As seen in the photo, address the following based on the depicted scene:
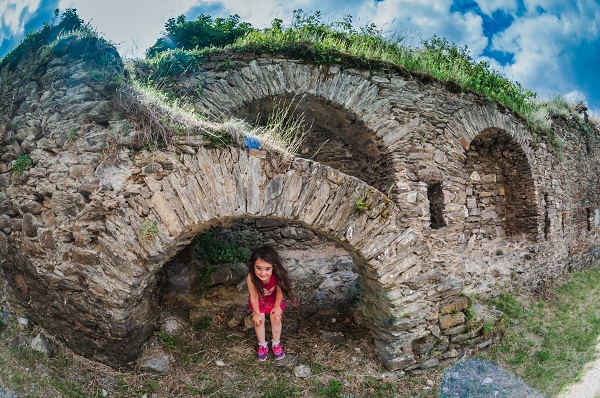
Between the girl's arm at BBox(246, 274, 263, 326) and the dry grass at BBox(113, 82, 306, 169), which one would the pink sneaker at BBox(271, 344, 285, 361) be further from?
the dry grass at BBox(113, 82, 306, 169)

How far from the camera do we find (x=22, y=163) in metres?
3.30

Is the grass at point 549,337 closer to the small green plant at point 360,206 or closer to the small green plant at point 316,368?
the small green plant at point 316,368

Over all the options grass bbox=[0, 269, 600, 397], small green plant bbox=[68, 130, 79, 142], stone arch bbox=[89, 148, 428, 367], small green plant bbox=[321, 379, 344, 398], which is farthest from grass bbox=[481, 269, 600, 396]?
small green plant bbox=[68, 130, 79, 142]

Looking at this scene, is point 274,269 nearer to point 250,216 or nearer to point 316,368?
point 250,216

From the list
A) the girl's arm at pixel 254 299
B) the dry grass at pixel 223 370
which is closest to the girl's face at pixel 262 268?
the girl's arm at pixel 254 299

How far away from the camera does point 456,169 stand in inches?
253

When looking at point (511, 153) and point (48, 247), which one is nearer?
point (48, 247)

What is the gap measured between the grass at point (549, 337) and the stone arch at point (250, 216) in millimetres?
1793

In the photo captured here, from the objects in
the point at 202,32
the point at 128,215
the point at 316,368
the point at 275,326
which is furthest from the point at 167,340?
the point at 202,32

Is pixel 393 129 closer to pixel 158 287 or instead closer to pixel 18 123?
pixel 158 287

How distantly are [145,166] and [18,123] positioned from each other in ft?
5.43

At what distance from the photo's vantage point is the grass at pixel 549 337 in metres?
4.07

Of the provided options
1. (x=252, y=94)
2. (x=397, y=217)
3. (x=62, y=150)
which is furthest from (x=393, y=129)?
(x=62, y=150)

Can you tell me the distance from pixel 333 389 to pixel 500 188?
21.9 ft
